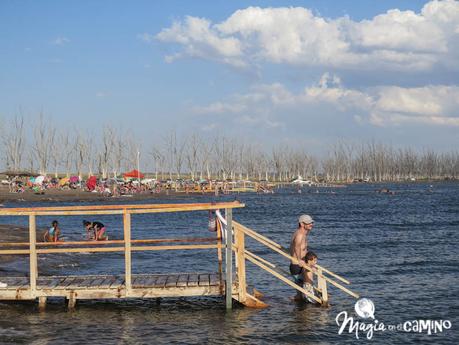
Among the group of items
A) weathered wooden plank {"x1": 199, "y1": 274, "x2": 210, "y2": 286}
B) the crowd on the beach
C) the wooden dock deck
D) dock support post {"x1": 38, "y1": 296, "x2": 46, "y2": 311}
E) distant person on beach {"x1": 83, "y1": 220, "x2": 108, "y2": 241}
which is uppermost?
the crowd on the beach

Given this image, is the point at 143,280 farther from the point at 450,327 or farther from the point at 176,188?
the point at 176,188

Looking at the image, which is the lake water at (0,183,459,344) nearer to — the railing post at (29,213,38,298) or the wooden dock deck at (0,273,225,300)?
the wooden dock deck at (0,273,225,300)

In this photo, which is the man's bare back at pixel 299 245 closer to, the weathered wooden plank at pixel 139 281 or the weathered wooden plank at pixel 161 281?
the weathered wooden plank at pixel 161 281

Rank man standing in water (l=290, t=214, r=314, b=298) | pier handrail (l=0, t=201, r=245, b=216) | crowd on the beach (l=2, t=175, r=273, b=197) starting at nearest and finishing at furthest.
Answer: pier handrail (l=0, t=201, r=245, b=216), man standing in water (l=290, t=214, r=314, b=298), crowd on the beach (l=2, t=175, r=273, b=197)

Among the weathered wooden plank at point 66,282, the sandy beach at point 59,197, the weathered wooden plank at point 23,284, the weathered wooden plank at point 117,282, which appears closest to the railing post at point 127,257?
the weathered wooden plank at point 117,282

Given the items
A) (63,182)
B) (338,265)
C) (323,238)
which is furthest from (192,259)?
(63,182)

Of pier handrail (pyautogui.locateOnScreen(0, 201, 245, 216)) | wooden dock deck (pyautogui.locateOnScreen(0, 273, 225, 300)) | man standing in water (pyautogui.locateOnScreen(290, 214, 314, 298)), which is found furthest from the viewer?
man standing in water (pyautogui.locateOnScreen(290, 214, 314, 298))

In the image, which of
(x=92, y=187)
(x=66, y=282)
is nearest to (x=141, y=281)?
(x=66, y=282)

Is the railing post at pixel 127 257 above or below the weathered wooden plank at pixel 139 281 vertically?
above

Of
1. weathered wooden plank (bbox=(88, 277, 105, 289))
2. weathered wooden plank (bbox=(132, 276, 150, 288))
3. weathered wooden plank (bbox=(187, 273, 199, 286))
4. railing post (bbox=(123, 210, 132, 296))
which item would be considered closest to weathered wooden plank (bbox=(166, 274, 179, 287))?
weathered wooden plank (bbox=(187, 273, 199, 286))

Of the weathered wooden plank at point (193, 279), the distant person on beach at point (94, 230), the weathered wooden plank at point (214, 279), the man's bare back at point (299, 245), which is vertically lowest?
the weathered wooden plank at point (214, 279)

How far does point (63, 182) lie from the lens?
86.5m

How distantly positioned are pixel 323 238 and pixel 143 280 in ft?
56.4

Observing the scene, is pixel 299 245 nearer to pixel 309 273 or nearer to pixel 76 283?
pixel 309 273
